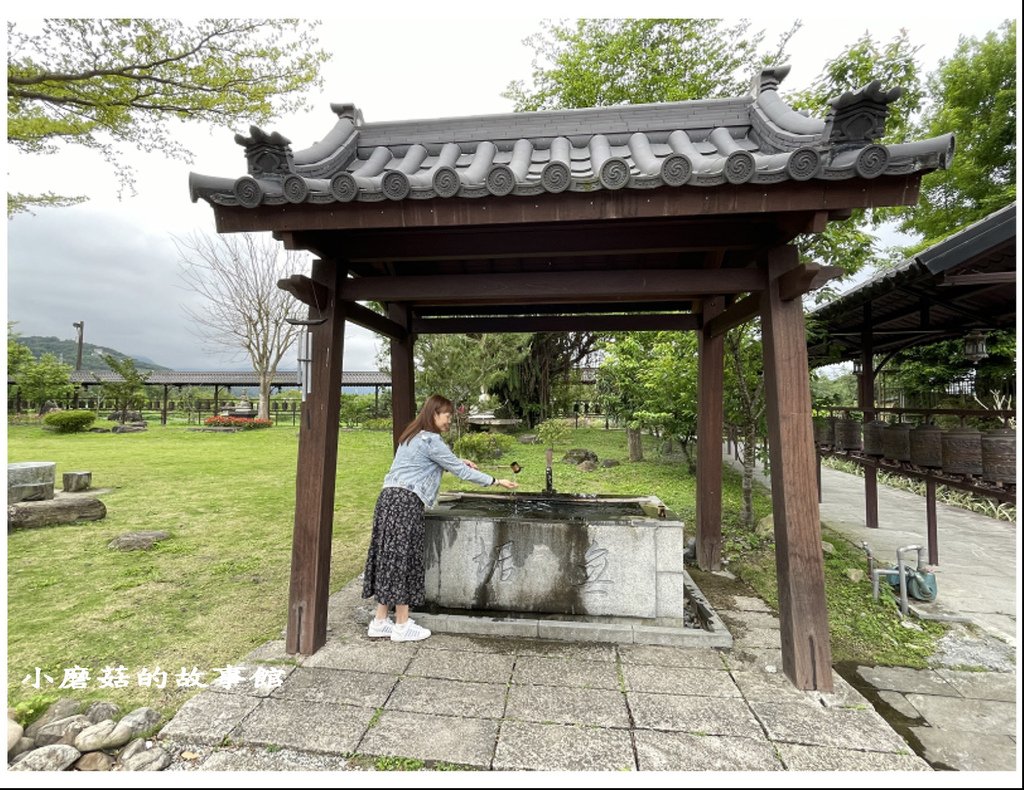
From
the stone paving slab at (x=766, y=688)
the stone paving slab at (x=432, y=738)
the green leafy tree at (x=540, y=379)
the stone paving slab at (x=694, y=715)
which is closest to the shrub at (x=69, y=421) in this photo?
the green leafy tree at (x=540, y=379)

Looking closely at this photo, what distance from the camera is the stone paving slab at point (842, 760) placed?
2.27 m

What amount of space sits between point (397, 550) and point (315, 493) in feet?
2.32

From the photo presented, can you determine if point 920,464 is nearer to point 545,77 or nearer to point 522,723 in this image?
point 522,723

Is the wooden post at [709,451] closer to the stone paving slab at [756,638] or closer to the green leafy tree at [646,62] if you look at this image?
the stone paving slab at [756,638]

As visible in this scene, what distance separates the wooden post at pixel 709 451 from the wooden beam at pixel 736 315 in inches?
9.7

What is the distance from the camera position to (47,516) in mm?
6742

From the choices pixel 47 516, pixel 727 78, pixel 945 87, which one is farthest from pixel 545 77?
pixel 47 516

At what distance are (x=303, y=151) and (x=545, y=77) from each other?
572 inches

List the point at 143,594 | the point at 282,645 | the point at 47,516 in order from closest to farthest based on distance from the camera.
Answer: the point at 282,645 < the point at 143,594 < the point at 47,516

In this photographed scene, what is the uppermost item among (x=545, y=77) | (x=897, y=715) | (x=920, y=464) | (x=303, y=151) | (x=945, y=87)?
(x=545, y=77)

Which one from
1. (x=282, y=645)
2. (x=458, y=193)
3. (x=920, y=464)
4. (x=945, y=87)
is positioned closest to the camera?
(x=458, y=193)

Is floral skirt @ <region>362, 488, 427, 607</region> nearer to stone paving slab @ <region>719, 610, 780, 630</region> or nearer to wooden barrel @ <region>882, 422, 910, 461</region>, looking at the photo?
stone paving slab @ <region>719, 610, 780, 630</region>

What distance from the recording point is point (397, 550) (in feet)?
11.2

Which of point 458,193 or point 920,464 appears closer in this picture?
point 458,193
